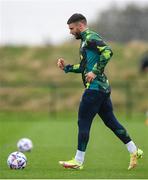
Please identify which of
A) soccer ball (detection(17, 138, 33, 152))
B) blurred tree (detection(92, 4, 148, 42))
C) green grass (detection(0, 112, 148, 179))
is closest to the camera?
green grass (detection(0, 112, 148, 179))

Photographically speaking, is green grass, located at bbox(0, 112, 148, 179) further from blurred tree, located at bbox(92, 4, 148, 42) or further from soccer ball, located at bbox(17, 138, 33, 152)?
blurred tree, located at bbox(92, 4, 148, 42)

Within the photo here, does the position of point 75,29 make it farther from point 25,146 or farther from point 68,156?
point 25,146

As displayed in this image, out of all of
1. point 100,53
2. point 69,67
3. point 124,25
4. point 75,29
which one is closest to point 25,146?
point 69,67

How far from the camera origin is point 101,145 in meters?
18.3

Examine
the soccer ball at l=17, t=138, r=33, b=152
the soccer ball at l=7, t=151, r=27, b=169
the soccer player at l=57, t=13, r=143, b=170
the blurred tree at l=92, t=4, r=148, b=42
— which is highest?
the blurred tree at l=92, t=4, r=148, b=42

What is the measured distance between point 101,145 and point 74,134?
4.87 metres

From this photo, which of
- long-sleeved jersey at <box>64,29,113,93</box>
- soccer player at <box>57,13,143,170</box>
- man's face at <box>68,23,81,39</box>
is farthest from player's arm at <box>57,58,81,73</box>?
man's face at <box>68,23,81,39</box>

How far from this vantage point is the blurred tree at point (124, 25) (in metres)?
73.4

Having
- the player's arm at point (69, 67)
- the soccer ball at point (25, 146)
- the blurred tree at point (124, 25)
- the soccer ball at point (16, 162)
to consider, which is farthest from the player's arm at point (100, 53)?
the blurred tree at point (124, 25)

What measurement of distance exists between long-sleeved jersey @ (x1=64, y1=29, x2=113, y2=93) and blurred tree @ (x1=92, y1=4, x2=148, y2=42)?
194ft

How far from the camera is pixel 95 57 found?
12.4m

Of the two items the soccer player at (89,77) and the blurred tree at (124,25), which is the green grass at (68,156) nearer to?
the soccer player at (89,77)

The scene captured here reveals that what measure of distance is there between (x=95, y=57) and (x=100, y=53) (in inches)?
5.2

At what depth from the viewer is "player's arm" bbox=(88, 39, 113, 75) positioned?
480 inches
